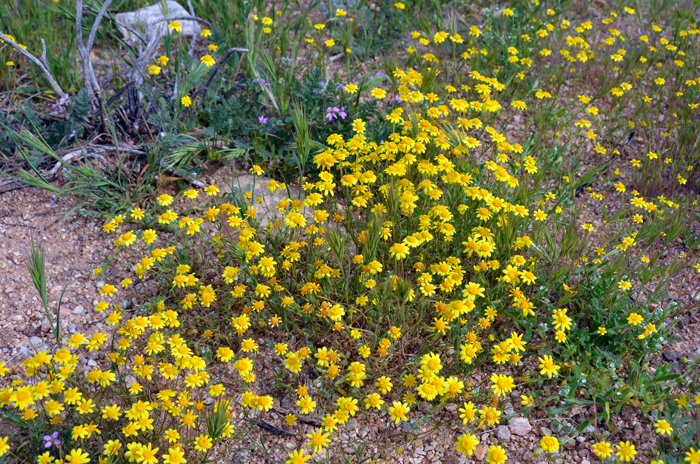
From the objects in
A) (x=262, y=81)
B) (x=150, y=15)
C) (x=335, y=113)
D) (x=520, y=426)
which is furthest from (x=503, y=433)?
(x=150, y=15)

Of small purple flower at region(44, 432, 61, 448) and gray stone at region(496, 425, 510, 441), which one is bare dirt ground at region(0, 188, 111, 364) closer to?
small purple flower at region(44, 432, 61, 448)

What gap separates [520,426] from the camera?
2627 millimetres

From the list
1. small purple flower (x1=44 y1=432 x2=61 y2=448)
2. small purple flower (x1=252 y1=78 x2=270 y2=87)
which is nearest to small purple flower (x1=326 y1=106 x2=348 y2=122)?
small purple flower (x1=252 y1=78 x2=270 y2=87)

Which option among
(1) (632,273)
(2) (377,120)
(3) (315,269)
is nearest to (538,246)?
(1) (632,273)

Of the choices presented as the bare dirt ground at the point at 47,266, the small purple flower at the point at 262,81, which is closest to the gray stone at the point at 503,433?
the bare dirt ground at the point at 47,266

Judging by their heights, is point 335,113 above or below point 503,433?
above

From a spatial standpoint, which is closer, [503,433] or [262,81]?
[503,433]

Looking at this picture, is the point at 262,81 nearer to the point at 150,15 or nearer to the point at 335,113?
the point at 335,113

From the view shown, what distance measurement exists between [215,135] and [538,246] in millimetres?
2231

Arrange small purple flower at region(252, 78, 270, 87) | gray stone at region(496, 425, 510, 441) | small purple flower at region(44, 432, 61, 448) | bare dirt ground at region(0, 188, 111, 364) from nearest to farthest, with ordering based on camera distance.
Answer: small purple flower at region(44, 432, 61, 448), gray stone at region(496, 425, 510, 441), bare dirt ground at region(0, 188, 111, 364), small purple flower at region(252, 78, 270, 87)

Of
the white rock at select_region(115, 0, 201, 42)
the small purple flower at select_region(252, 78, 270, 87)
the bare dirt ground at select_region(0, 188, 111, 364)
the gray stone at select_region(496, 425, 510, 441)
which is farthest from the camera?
the white rock at select_region(115, 0, 201, 42)

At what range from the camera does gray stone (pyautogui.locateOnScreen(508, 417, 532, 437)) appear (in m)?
2.62

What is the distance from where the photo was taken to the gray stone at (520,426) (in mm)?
2617

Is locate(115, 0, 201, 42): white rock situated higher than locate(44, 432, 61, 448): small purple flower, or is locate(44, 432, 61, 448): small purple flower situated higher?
locate(115, 0, 201, 42): white rock
